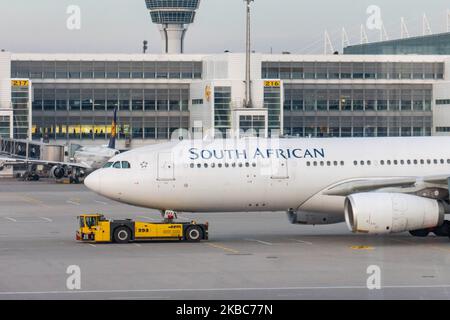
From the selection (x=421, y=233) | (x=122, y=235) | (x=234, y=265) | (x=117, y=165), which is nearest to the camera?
(x=234, y=265)

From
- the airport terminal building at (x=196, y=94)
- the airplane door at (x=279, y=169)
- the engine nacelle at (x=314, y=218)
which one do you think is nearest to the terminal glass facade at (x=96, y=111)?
the airport terminal building at (x=196, y=94)

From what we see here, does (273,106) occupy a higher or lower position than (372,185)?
higher

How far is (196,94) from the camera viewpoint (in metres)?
116

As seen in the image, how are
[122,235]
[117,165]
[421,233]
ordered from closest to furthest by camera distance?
1. [122,235]
2. [117,165]
3. [421,233]

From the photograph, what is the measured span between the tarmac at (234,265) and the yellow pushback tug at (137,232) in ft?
1.52

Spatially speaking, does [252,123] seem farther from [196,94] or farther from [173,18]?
[173,18]

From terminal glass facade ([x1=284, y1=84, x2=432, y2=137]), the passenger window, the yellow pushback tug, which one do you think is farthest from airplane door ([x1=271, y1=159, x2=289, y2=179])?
terminal glass facade ([x1=284, y1=84, x2=432, y2=137])

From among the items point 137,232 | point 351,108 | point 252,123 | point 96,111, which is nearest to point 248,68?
point 252,123

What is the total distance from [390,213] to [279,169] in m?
4.97

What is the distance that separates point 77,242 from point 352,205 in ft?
35.1

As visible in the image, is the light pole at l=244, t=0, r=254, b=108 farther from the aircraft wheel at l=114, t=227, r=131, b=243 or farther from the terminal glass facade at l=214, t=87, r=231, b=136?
the aircraft wheel at l=114, t=227, r=131, b=243
